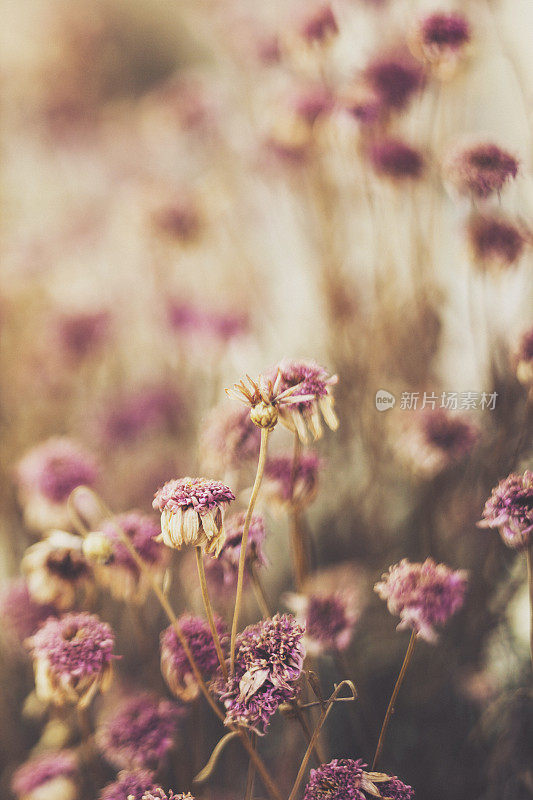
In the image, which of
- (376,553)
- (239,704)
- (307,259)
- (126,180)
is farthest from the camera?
(126,180)

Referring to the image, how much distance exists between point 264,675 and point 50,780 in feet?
0.54

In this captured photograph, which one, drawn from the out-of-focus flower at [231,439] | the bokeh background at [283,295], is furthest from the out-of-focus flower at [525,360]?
the out-of-focus flower at [231,439]

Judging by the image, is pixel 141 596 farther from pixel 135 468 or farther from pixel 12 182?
pixel 12 182

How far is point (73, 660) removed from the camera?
190 mm

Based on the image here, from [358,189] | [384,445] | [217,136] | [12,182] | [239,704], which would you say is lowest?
[239,704]

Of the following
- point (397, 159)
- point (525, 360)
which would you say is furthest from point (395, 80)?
point (525, 360)

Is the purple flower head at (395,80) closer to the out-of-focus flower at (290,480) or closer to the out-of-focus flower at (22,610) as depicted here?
the out-of-focus flower at (290,480)

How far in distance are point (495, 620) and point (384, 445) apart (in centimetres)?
10

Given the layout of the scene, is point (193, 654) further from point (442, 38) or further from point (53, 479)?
point (442, 38)

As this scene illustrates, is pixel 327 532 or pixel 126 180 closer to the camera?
pixel 327 532

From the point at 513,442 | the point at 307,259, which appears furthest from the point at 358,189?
the point at 513,442

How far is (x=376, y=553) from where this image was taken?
284mm

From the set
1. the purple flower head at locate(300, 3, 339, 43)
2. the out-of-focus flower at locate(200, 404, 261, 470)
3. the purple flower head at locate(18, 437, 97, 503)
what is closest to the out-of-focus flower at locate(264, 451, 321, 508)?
the out-of-focus flower at locate(200, 404, 261, 470)

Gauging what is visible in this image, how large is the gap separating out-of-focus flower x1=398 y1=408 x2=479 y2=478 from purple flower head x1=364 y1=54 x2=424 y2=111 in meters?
0.17
